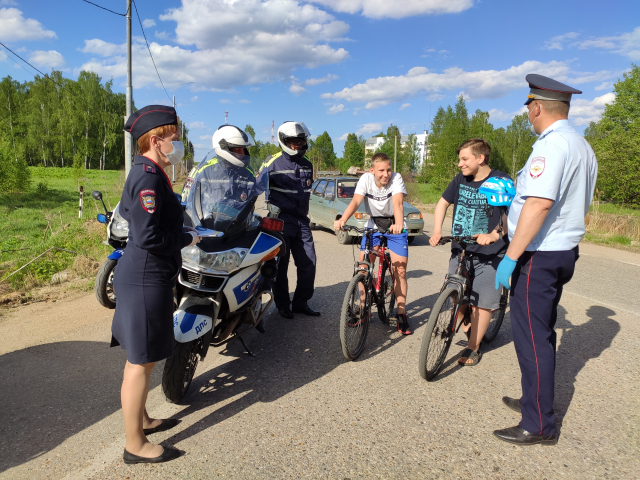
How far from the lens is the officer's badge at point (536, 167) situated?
2.58 m

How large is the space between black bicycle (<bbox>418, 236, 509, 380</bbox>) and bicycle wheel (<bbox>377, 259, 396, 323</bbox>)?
89 centimetres

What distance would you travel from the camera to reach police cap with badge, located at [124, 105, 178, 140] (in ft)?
8.00

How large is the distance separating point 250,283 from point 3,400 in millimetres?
1970

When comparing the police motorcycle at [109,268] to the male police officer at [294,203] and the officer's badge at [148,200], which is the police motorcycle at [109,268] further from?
the officer's badge at [148,200]

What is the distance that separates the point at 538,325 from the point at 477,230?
1343 mm

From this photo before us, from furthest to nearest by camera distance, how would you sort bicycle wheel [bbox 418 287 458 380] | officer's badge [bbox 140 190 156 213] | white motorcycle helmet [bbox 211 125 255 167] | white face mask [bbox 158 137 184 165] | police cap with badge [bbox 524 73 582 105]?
white motorcycle helmet [bbox 211 125 255 167]
bicycle wheel [bbox 418 287 458 380]
police cap with badge [bbox 524 73 582 105]
white face mask [bbox 158 137 184 165]
officer's badge [bbox 140 190 156 213]

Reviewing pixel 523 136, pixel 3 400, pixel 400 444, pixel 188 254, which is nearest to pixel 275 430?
pixel 400 444

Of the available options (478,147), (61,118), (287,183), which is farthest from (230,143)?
(61,118)

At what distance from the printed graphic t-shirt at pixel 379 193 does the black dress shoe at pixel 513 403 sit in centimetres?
213

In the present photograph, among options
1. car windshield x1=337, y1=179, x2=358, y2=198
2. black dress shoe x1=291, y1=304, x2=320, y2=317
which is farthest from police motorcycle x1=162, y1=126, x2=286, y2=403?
car windshield x1=337, y1=179, x2=358, y2=198

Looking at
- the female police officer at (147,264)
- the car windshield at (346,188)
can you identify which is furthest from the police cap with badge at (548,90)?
the car windshield at (346,188)

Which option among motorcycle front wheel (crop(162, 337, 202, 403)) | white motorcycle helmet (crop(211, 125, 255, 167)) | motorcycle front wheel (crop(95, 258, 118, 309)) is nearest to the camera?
motorcycle front wheel (crop(162, 337, 202, 403))

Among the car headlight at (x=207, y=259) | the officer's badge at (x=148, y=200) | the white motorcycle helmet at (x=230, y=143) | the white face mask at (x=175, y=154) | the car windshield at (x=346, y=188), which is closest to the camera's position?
the officer's badge at (x=148, y=200)

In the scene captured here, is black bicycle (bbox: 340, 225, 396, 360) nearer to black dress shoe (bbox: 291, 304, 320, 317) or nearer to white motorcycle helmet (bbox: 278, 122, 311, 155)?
black dress shoe (bbox: 291, 304, 320, 317)
